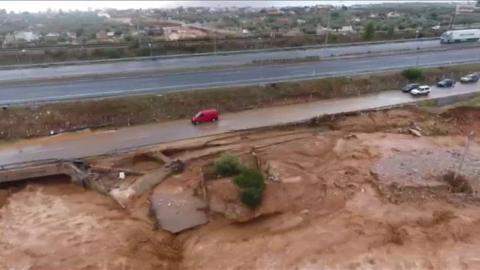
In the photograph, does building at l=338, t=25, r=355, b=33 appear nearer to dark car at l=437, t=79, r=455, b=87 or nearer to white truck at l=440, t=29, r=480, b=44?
white truck at l=440, t=29, r=480, b=44

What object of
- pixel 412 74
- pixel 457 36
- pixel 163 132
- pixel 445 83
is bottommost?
pixel 163 132

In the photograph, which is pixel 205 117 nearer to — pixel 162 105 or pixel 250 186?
pixel 162 105

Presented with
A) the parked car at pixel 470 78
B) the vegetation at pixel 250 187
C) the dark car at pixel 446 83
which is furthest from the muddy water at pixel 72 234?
the parked car at pixel 470 78

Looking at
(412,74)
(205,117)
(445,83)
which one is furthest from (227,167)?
(445,83)

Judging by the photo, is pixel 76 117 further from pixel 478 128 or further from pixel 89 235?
pixel 478 128

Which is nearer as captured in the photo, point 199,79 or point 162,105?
point 162,105

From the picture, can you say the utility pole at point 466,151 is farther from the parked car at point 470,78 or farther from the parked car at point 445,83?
the parked car at point 470,78
